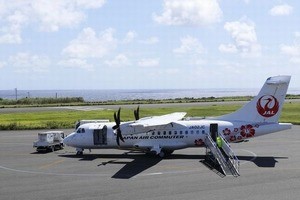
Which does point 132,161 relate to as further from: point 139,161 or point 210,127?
point 210,127

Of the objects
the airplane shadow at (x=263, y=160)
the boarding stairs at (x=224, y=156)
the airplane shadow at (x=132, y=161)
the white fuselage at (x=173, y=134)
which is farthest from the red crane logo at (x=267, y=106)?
the airplane shadow at (x=132, y=161)

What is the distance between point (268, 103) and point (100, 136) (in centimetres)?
1614

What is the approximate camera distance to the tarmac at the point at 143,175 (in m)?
23.1

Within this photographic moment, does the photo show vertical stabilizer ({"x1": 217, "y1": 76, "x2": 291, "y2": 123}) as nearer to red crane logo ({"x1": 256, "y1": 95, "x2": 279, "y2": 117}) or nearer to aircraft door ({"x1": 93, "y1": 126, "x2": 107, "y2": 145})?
red crane logo ({"x1": 256, "y1": 95, "x2": 279, "y2": 117})

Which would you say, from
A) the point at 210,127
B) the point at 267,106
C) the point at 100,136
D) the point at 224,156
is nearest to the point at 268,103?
the point at 267,106

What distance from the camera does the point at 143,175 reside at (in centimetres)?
2875

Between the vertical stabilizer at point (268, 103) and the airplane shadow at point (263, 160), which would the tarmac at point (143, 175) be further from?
the vertical stabilizer at point (268, 103)

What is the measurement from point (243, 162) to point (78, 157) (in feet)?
50.7

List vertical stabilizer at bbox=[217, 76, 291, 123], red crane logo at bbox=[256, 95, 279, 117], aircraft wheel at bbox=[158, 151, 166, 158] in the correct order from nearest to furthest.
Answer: vertical stabilizer at bbox=[217, 76, 291, 123] < red crane logo at bbox=[256, 95, 279, 117] < aircraft wheel at bbox=[158, 151, 166, 158]

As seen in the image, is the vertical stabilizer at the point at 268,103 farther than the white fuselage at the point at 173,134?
No

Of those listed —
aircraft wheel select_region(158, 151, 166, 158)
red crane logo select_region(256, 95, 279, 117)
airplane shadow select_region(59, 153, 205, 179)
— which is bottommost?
airplane shadow select_region(59, 153, 205, 179)

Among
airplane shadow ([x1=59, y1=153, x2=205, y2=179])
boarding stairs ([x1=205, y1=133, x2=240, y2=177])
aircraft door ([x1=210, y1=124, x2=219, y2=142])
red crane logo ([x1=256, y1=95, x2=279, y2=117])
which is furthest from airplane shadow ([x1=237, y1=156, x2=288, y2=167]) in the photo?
airplane shadow ([x1=59, y1=153, x2=205, y2=179])

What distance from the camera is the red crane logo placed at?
118ft

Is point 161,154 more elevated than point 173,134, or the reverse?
point 173,134
